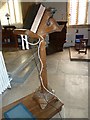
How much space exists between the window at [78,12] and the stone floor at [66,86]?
2.01 meters

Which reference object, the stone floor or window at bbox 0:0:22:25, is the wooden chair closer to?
the stone floor

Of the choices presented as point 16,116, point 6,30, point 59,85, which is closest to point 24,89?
point 59,85

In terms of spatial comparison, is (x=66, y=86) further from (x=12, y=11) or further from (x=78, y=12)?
(x=78, y=12)

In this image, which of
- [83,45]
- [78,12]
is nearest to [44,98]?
[83,45]

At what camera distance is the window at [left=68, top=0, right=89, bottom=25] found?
6723mm

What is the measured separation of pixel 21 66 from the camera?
15.5ft

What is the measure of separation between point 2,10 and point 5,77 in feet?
7.46

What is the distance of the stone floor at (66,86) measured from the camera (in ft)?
11.8

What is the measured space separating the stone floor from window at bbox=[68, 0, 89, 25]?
6.58ft

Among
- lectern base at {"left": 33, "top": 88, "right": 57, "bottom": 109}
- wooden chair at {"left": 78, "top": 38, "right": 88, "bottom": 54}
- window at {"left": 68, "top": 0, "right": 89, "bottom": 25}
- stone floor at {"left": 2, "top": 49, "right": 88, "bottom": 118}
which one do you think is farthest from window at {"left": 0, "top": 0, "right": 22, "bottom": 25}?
lectern base at {"left": 33, "top": 88, "right": 57, "bottom": 109}

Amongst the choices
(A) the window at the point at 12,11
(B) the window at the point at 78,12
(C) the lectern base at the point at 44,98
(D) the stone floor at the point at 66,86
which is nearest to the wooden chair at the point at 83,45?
(D) the stone floor at the point at 66,86

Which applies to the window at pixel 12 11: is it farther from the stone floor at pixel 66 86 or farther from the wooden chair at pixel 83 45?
the wooden chair at pixel 83 45

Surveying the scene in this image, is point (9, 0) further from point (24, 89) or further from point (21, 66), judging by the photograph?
point (24, 89)

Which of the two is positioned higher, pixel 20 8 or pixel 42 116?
pixel 20 8
